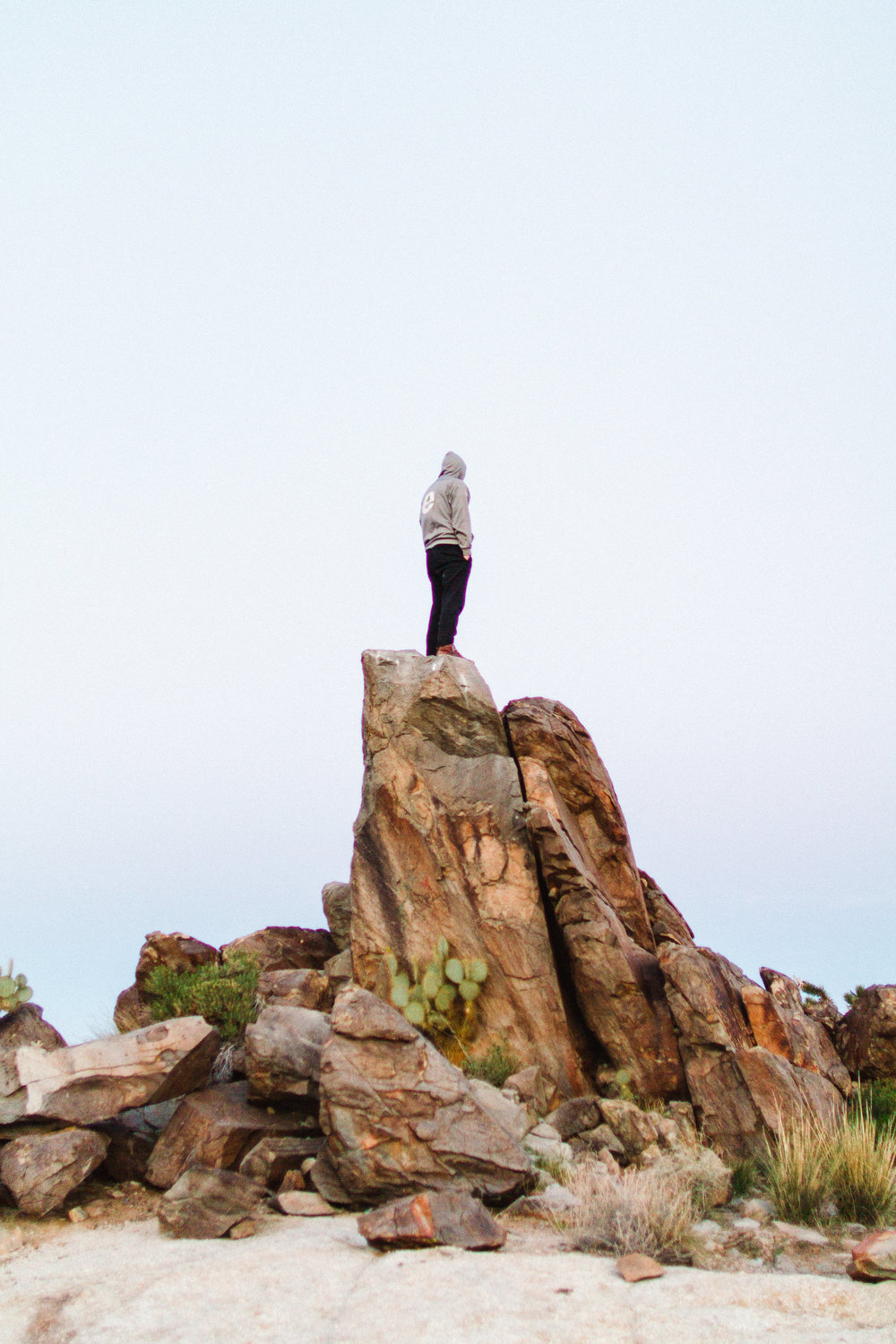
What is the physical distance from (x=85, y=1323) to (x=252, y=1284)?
50.0 inches

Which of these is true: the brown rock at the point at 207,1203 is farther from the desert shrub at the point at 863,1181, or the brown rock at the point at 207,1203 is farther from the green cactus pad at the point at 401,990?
the desert shrub at the point at 863,1181

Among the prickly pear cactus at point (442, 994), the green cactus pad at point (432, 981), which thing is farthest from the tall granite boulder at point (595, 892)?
the green cactus pad at point (432, 981)

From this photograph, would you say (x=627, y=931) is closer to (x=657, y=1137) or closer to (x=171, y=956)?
(x=657, y=1137)

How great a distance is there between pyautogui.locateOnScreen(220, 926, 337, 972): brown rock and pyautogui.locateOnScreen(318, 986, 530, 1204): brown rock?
709 centimetres

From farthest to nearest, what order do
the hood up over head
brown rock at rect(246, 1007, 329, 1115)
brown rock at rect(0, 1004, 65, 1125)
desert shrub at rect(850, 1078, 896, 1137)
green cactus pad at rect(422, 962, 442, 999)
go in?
the hood up over head < green cactus pad at rect(422, 962, 442, 999) < desert shrub at rect(850, 1078, 896, 1137) < brown rock at rect(246, 1007, 329, 1115) < brown rock at rect(0, 1004, 65, 1125)

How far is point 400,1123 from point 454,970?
4.22 meters

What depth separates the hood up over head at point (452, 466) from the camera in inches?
782

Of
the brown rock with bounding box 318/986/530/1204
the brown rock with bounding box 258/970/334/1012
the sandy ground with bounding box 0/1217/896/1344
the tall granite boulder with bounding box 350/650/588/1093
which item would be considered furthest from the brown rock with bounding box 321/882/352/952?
the sandy ground with bounding box 0/1217/896/1344

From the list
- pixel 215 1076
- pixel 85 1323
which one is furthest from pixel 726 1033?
pixel 85 1323

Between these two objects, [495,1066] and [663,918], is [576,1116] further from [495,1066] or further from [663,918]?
[663,918]

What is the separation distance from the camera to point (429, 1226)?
8.68m

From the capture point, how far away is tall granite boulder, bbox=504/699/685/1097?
1355 centimetres

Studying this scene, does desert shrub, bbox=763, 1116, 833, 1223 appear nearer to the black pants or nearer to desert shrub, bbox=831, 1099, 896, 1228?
desert shrub, bbox=831, 1099, 896, 1228

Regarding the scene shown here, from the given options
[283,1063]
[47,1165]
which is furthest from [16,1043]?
[283,1063]
